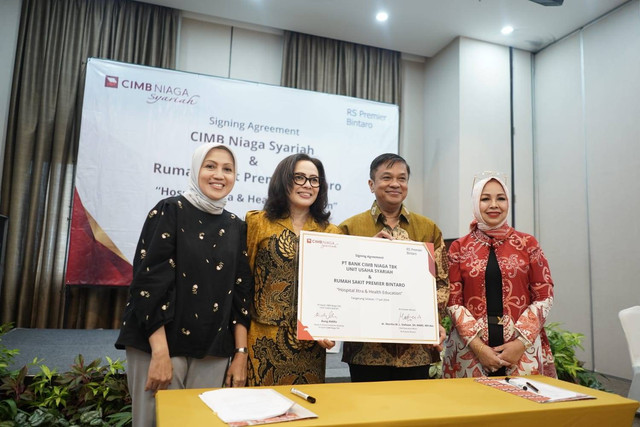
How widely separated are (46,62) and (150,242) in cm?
378

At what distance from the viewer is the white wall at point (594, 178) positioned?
13.3ft

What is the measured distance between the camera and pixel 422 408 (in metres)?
1.11

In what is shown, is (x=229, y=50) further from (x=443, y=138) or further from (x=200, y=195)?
(x=200, y=195)

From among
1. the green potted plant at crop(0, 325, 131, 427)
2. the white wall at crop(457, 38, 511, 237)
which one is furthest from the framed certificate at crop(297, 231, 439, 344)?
the white wall at crop(457, 38, 511, 237)

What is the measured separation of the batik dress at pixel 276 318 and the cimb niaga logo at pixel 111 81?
3.13 m

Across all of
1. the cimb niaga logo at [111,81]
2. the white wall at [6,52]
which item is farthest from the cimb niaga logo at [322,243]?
the white wall at [6,52]

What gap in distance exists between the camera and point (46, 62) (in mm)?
4211

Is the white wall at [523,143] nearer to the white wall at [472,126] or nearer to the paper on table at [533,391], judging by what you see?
the white wall at [472,126]

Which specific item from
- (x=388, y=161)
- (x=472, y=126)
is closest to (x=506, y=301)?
(x=388, y=161)

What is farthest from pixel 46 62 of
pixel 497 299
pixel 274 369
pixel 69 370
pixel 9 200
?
pixel 497 299

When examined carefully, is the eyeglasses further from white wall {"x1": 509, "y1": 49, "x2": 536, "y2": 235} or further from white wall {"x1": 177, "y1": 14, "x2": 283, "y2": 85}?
white wall {"x1": 509, "y1": 49, "x2": 536, "y2": 235}

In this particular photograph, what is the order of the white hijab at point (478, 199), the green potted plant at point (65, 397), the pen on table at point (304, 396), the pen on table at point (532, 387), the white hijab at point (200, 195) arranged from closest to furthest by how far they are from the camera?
the pen on table at point (304, 396), the pen on table at point (532, 387), the white hijab at point (200, 195), the white hijab at point (478, 199), the green potted plant at point (65, 397)

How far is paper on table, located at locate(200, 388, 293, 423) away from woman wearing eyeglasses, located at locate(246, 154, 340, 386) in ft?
1.33

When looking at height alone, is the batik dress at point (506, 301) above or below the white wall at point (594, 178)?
below
